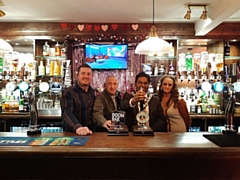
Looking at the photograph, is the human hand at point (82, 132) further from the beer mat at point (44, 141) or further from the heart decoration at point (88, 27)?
the heart decoration at point (88, 27)

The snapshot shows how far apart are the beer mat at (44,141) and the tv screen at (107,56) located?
8.56ft

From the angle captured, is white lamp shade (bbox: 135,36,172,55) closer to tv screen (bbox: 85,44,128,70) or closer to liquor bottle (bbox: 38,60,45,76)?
tv screen (bbox: 85,44,128,70)

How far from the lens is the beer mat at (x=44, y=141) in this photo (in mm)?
1803

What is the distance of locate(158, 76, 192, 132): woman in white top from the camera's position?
2725 mm

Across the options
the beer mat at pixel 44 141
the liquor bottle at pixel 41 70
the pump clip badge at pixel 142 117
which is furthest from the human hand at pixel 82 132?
the liquor bottle at pixel 41 70

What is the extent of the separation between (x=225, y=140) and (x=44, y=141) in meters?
1.37

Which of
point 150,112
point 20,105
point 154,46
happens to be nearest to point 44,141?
point 150,112
